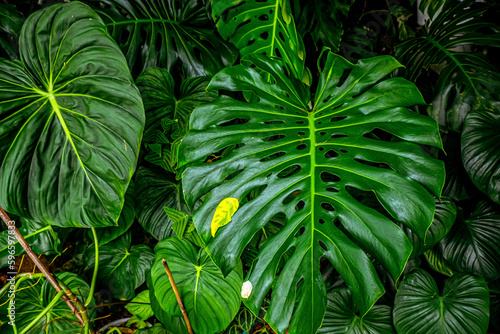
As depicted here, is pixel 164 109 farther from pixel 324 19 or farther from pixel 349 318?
pixel 349 318

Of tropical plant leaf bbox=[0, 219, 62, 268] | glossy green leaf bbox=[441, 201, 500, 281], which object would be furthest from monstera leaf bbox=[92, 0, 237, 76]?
glossy green leaf bbox=[441, 201, 500, 281]

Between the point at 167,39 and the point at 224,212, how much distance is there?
2.74 ft

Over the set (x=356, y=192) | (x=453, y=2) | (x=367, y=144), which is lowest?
(x=356, y=192)

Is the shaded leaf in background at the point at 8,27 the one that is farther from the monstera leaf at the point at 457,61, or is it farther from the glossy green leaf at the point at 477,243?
the glossy green leaf at the point at 477,243

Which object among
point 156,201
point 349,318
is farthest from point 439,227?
point 156,201

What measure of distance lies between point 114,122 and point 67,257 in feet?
3.03

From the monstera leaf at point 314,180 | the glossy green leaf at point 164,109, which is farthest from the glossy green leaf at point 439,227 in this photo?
the glossy green leaf at point 164,109

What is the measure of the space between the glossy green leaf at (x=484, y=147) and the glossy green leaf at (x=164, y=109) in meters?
0.86

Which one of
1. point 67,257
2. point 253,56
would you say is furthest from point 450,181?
point 67,257

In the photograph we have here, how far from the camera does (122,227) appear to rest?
1.17 meters

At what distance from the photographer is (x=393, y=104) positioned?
76 centimetres

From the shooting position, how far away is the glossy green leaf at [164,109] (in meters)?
1.09

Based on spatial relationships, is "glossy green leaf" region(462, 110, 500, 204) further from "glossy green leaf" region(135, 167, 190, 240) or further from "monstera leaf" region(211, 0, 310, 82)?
"glossy green leaf" region(135, 167, 190, 240)

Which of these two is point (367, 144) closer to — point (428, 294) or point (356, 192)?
point (356, 192)
